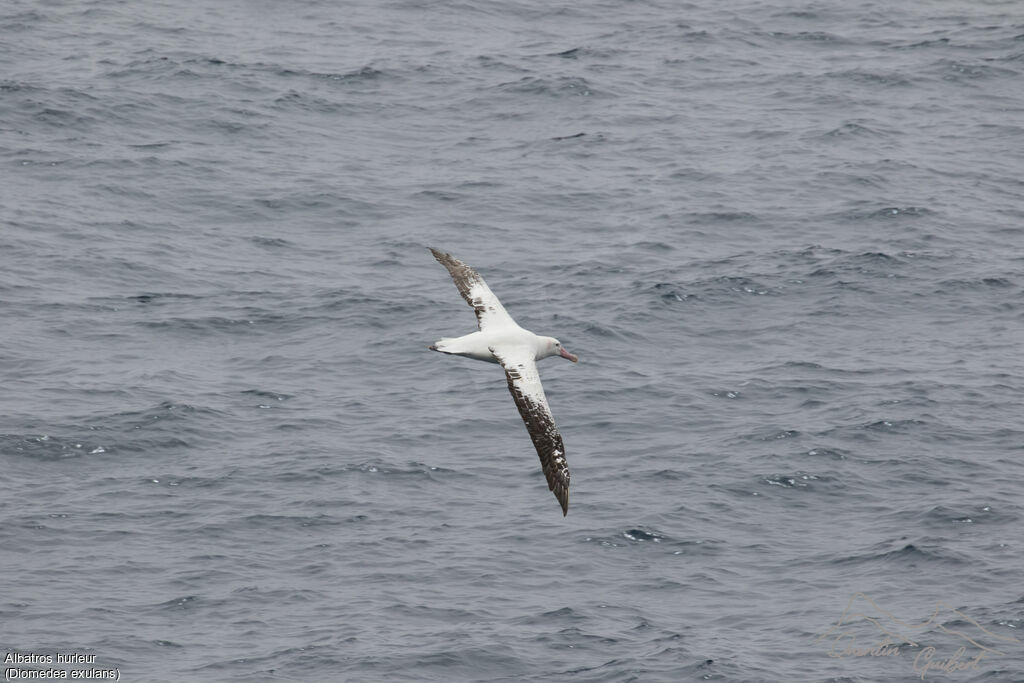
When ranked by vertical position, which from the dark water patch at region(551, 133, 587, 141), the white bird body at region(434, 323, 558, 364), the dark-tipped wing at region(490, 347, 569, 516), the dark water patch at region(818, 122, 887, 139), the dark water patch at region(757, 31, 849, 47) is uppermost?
the white bird body at region(434, 323, 558, 364)

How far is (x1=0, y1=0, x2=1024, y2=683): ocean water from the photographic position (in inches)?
1207

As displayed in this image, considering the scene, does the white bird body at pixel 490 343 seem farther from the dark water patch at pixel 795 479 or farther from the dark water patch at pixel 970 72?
the dark water patch at pixel 970 72

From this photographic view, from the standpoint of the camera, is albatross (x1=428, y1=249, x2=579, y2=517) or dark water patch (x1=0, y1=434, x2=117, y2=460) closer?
albatross (x1=428, y1=249, x2=579, y2=517)

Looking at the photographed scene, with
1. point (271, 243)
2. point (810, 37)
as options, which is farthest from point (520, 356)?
point (810, 37)

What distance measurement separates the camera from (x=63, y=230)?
44.4m

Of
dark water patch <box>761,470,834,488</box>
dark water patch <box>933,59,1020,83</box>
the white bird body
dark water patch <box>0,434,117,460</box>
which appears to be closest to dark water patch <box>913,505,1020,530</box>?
dark water patch <box>761,470,834,488</box>

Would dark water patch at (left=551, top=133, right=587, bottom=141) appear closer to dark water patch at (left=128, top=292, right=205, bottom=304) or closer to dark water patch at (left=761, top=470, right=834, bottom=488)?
dark water patch at (left=128, top=292, right=205, bottom=304)

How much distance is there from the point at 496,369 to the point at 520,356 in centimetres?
1387

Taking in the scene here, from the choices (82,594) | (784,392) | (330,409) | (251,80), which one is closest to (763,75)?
(251,80)

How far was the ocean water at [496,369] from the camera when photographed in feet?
101

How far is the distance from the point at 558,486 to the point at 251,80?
35.6m

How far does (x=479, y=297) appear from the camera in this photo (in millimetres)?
27594

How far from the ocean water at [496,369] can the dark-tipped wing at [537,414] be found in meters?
6.85

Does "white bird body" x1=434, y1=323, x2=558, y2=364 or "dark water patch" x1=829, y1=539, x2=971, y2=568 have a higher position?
"white bird body" x1=434, y1=323, x2=558, y2=364
